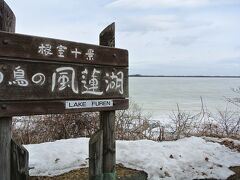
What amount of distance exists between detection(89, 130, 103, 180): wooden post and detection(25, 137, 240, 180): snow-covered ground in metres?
0.85

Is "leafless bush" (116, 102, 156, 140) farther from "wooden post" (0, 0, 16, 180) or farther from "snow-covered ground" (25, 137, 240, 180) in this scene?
"wooden post" (0, 0, 16, 180)

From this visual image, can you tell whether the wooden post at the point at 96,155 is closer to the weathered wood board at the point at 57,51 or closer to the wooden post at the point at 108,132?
the wooden post at the point at 108,132

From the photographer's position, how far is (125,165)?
5.02m

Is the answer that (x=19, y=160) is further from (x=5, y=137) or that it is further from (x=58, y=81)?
(x=58, y=81)

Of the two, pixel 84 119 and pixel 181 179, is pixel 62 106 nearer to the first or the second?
pixel 181 179

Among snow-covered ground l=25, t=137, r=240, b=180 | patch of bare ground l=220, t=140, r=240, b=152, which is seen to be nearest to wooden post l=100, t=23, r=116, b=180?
snow-covered ground l=25, t=137, r=240, b=180

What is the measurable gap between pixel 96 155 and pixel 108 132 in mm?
329

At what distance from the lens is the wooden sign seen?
9.80 feet

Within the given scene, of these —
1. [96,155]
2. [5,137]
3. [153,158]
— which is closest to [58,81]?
[5,137]

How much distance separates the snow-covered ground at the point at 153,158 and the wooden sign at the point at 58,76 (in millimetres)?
1314

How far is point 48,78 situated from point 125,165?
88.3 inches

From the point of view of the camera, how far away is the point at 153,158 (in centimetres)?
524

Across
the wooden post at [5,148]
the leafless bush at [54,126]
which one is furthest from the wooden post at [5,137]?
the leafless bush at [54,126]

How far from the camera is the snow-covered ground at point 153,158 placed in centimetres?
480
